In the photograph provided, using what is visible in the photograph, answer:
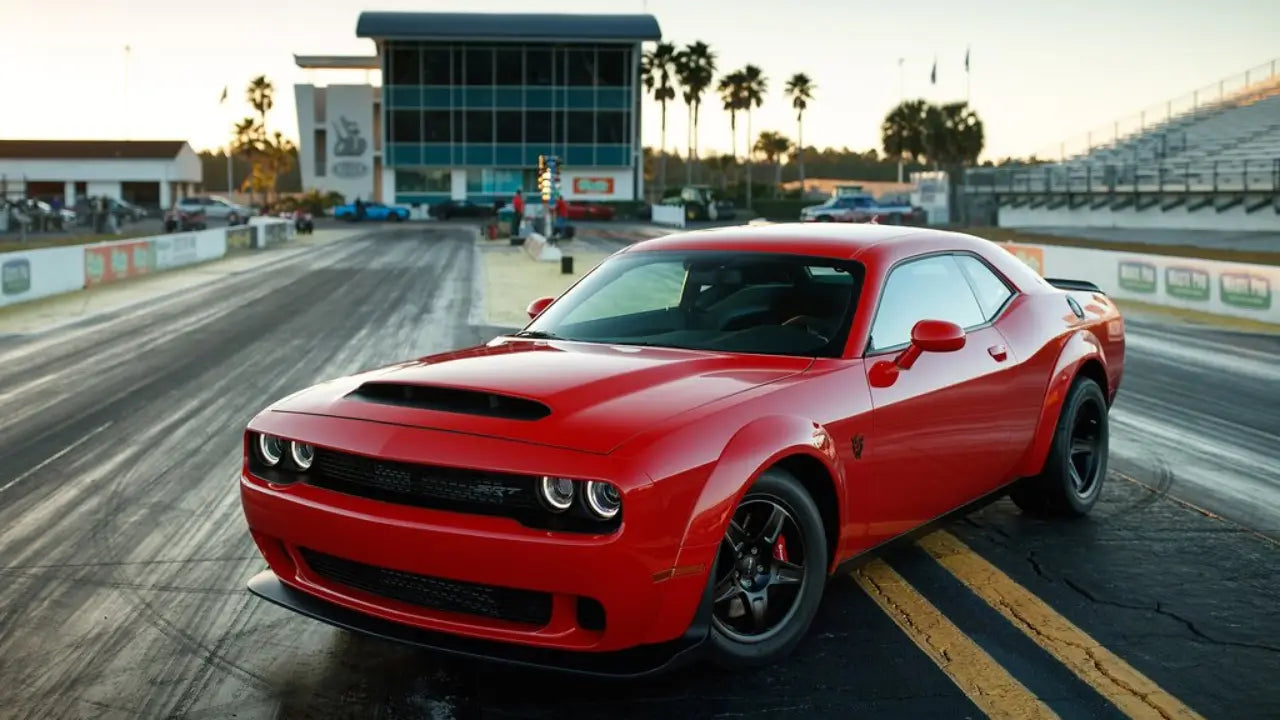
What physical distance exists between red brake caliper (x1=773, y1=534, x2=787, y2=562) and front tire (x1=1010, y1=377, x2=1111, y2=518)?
223cm

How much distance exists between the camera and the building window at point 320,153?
95938 mm

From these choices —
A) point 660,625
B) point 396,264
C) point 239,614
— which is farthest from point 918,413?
point 396,264

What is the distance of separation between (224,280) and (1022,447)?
25263 mm

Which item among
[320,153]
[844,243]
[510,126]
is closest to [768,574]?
[844,243]

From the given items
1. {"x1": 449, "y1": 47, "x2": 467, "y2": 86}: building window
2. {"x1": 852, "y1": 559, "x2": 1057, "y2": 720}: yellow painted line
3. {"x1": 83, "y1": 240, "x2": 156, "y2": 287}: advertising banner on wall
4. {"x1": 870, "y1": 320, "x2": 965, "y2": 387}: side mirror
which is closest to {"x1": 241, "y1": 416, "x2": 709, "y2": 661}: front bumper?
{"x1": 852, "y1": 559, "x2": 1057, "y2": 720}: yellow painted line

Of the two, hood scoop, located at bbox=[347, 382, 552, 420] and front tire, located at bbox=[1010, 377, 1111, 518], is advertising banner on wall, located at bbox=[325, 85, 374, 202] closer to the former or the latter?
front tire, located at bbox=[1010, 377, 1111, 518]

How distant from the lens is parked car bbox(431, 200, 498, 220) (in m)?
83.6

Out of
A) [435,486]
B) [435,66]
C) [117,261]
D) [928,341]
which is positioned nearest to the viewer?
[435,486]

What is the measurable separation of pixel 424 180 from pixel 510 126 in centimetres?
720

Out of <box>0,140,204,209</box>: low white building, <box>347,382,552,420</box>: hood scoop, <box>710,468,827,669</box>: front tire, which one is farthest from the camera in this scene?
<box>0,140,204,209</box>: low white building

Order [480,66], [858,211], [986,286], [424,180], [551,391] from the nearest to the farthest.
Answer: [551,391]
[986,286]
[858,211]
[480,66]
[424,180]

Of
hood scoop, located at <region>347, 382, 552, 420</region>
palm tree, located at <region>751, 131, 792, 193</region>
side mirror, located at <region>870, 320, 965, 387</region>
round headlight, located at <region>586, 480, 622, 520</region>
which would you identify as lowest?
round headlight, located at <region>586, 480, 622, 520</region>

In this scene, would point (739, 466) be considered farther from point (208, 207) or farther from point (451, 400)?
point (208, 207)

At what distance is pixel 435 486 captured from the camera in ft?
12.8
